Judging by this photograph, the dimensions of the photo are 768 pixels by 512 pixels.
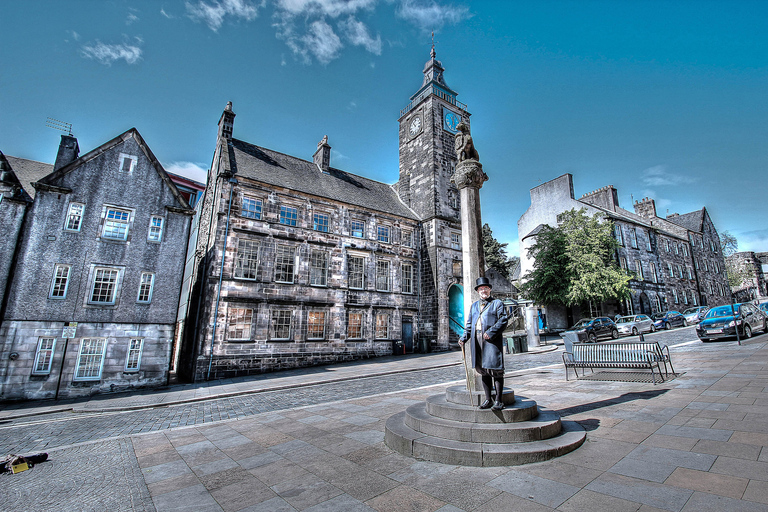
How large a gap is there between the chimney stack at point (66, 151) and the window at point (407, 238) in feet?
63.9

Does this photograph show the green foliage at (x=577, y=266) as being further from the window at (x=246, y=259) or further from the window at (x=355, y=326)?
the window at (x=246, y=259)

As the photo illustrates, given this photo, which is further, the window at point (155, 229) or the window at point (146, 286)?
the window at point (155, 229)

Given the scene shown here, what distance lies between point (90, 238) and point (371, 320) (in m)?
15.1

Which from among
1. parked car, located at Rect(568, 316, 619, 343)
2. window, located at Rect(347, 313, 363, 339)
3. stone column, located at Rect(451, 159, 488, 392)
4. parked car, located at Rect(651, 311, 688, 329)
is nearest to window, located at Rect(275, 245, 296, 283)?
window, located at Rect(347, 313, 363, 339)

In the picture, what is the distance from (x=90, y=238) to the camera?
15.2 m

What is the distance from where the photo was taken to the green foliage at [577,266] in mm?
27031

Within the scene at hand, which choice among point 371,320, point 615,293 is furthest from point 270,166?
point 615,293

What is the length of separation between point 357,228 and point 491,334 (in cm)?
1888

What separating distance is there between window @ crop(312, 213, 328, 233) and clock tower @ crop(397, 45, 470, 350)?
8.27 metres

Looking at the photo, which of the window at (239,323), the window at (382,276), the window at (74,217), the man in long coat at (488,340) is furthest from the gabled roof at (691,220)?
the window at (74,217)

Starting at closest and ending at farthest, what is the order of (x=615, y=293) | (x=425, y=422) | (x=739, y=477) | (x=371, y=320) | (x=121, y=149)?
(x=739, y=477)
(x=425, y=422)
(x=121, y=149)
(x=371, y=320)
(x=615, y=293)

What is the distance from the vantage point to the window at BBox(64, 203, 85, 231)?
1497 centimetres

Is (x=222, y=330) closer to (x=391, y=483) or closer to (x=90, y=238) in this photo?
(x=90, y=238)

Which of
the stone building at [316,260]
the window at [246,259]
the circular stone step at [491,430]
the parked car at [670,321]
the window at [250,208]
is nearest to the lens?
the circular stone step at [491,430]
